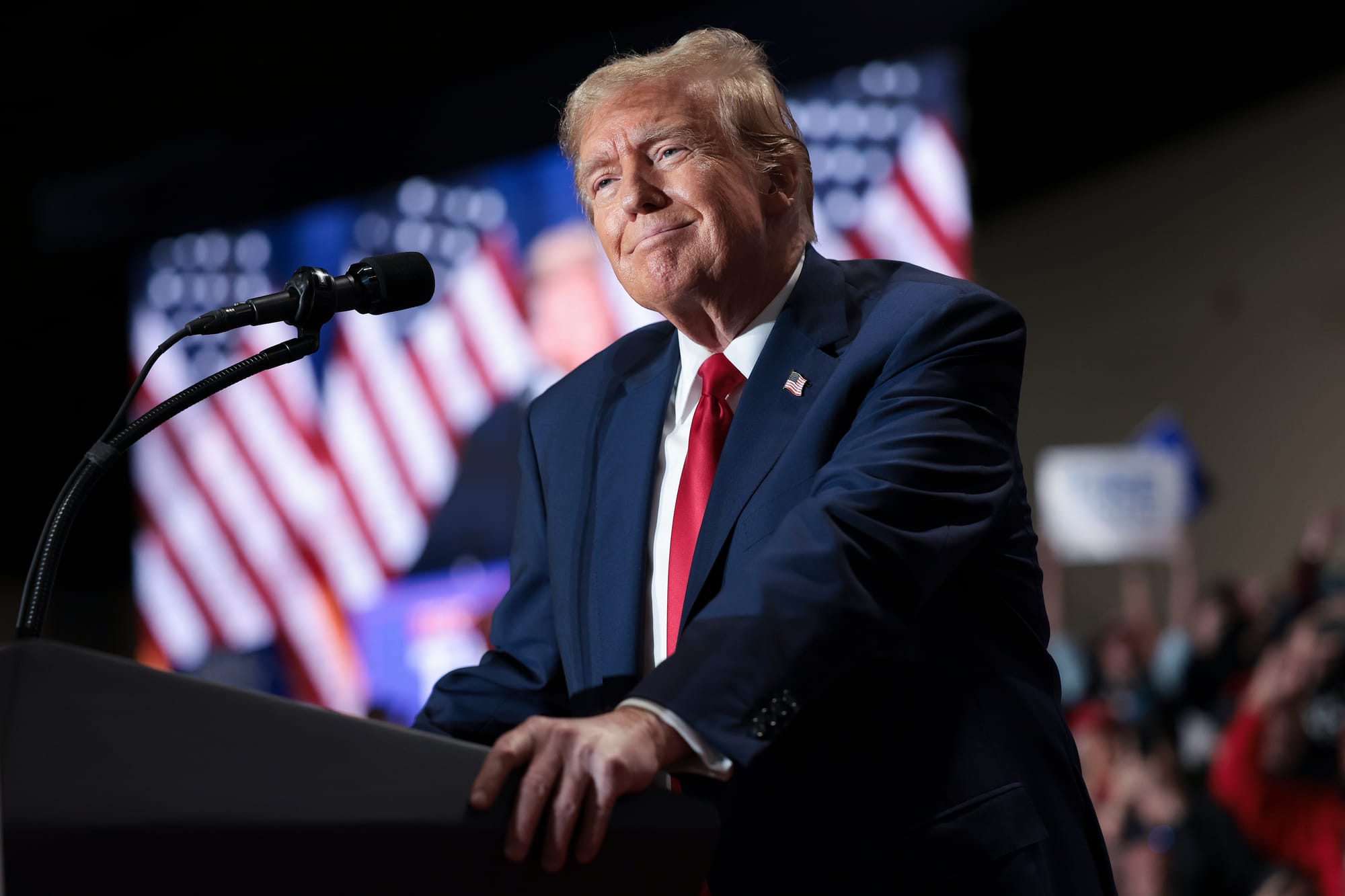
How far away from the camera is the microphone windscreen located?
1.15m

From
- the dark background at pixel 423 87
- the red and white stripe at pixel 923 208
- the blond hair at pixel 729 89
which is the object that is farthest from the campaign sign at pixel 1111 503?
the blond hair at pixel 729 89

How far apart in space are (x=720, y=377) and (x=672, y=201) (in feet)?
0.63

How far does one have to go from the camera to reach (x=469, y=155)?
497 centimetres

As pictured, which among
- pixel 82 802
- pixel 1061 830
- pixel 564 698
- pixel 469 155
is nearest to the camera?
pixel 82 802

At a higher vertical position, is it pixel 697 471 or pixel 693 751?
pixel 697 471

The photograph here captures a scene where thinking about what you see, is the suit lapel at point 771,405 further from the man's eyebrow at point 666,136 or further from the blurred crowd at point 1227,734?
the blurred crowd at point 1227,734

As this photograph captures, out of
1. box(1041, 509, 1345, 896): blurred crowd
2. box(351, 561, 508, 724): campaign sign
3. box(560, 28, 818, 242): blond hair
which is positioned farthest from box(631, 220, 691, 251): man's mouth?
box(351, 561, 508, 724): campaign sign

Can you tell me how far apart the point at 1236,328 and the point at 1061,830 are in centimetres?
455

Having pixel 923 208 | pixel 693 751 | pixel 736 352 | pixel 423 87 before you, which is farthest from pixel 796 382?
pixel 423 87

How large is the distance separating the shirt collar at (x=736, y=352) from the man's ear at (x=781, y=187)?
0.07m

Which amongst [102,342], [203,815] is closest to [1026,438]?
[102,342]

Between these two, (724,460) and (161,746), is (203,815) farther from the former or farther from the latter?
(724,460)

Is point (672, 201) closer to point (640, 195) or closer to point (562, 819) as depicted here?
point (640, 195)

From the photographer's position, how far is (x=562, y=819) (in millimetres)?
739
